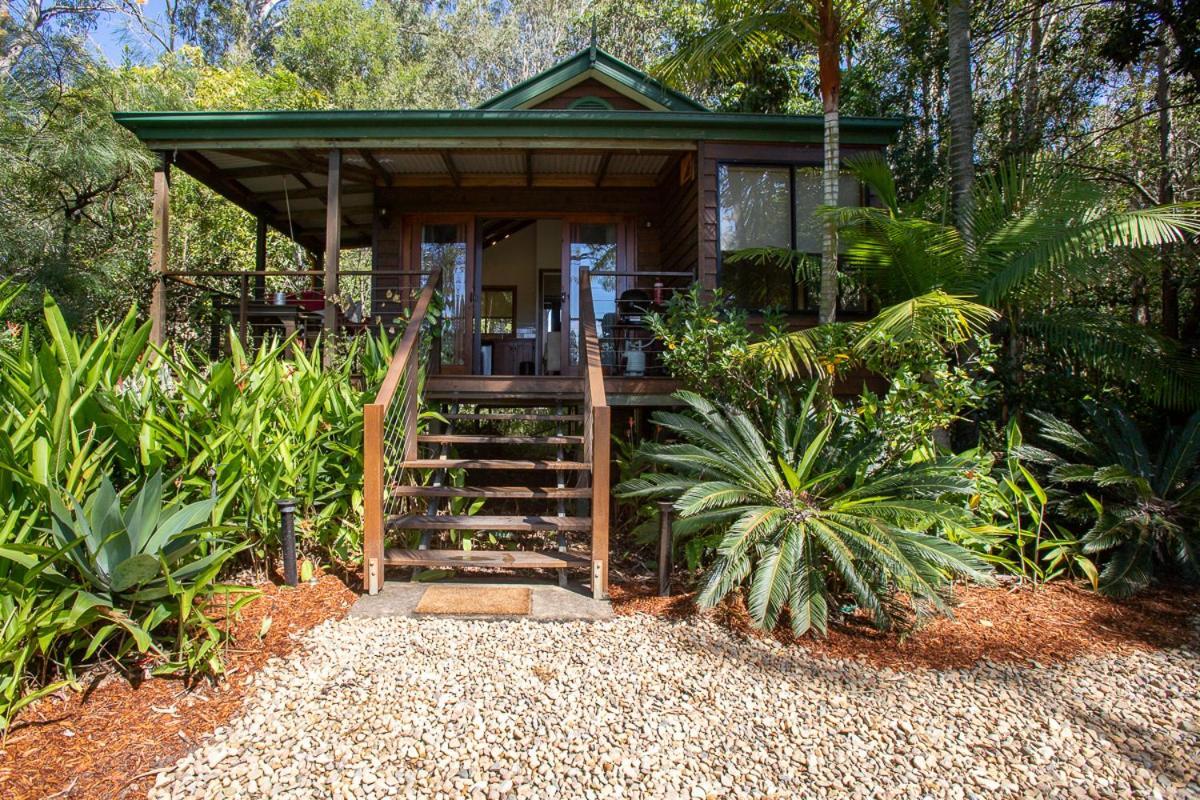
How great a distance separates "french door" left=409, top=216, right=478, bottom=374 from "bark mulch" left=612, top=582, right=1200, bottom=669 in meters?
5.00

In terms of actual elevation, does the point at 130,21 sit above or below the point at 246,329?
above

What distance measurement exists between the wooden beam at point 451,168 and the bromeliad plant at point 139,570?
17.2 ft

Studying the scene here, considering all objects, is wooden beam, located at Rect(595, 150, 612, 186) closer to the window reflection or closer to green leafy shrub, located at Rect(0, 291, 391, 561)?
the window reflection

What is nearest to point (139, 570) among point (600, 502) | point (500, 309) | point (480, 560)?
point (480, 560)

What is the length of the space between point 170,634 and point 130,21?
23118mm

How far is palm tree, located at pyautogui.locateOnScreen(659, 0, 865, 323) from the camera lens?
4.94m

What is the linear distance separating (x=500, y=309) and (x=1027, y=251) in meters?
7.91

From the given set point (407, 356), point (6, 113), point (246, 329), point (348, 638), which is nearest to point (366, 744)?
point (348, 638)

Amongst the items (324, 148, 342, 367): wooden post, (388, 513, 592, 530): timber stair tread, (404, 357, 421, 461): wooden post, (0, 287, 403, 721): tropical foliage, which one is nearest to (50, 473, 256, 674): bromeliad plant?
(0, 287, 403, 721): tropical foliage

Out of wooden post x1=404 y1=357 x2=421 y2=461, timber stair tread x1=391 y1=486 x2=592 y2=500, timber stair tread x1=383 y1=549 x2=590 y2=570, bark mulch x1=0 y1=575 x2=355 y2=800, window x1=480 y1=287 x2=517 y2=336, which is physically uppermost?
window x1=480 y1=287 x2=517 y2=336

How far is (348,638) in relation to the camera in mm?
3242

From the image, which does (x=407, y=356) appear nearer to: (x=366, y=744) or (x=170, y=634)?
(x=170, y=634)

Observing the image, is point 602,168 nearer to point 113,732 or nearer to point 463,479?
point 463,479

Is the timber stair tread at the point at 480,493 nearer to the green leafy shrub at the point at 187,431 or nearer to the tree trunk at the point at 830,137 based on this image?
the green leafy shrub at the point at 187,431
